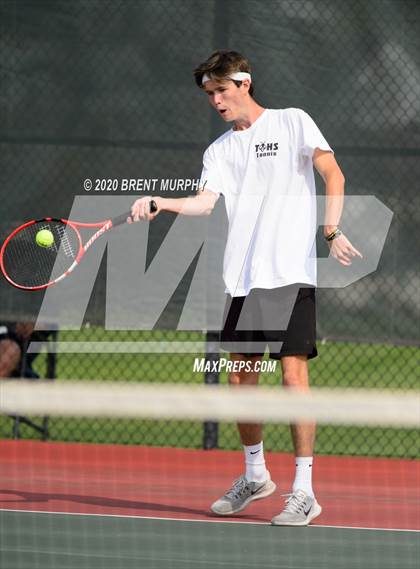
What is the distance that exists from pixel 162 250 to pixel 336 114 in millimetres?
1120

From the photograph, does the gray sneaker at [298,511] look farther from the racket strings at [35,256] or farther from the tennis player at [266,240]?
the racket strings at [35,256]

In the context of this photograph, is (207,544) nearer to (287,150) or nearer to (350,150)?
(287,150)

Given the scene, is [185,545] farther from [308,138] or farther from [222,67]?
[222,67]

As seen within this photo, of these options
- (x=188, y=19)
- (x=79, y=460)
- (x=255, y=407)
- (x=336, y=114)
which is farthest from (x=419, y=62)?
(x=255, y=407)

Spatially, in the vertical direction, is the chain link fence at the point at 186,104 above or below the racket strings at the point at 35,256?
above

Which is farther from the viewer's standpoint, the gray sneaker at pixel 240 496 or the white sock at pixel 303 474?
the gray sneaker at pixel 240 496

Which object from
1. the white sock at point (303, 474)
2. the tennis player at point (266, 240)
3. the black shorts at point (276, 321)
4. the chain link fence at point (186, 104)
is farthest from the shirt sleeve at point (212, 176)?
the chain link fence at point (186, 104)

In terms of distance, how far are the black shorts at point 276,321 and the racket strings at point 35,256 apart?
4.03ft

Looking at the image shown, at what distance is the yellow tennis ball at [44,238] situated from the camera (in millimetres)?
6293

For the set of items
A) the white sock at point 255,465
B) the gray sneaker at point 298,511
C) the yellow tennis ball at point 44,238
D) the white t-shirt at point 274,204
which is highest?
the yellow tennis ball at point 44,238

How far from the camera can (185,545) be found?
4.66 m

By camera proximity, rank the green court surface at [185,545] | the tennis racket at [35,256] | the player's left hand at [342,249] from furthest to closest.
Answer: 1. the tennis racket at [35,256]
2. the player's left hand at [342,249]
3. the green court surface at [185,545]

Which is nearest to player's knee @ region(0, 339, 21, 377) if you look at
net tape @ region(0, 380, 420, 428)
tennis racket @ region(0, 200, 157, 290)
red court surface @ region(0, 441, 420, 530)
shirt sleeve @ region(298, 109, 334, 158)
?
red court surface @ region(0, 441, 420, 530)

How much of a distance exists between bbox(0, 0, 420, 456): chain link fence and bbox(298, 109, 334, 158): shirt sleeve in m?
A: 1.91
